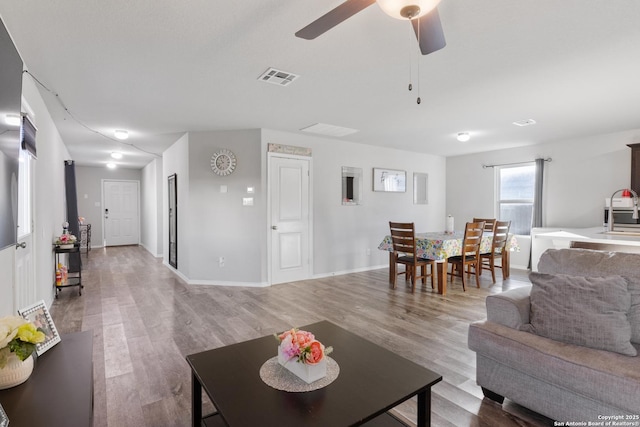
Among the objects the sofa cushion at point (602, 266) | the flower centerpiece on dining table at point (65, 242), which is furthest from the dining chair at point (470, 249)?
the flower centerpiece on dining table at point (65, 242)

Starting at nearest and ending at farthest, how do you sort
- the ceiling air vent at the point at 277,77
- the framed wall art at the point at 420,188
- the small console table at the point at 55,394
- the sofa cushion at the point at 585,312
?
the small console table at the point at 55,394, the sofa cushion at the point at 585,312, the ceiling air vent at the point at 277,77, the framed wall art at the point at 420,188

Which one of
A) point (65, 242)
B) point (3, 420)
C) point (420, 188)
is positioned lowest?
point (3, 420)

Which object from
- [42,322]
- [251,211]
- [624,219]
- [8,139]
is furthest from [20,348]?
[624,219]

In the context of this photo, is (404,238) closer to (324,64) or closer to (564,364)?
(324,64)

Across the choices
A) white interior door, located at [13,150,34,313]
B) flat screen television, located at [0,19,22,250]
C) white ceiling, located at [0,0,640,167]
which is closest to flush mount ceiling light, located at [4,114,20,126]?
flat screen television, located at [0,19,22,250]

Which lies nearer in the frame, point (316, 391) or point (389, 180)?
point (316, 391)

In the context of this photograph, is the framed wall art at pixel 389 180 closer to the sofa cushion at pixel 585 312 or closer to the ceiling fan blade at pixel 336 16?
the sofa cushion at pixel 585 312

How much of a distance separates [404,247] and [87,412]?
401 centimetres

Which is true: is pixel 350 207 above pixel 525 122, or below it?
below

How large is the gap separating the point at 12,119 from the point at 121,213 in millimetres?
8795

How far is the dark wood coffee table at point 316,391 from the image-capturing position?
3.87 ft

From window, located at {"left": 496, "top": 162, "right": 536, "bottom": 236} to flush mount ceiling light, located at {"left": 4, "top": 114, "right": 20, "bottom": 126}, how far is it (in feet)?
23.4

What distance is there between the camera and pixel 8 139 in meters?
1.80

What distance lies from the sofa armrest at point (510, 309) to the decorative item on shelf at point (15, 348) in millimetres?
2282
